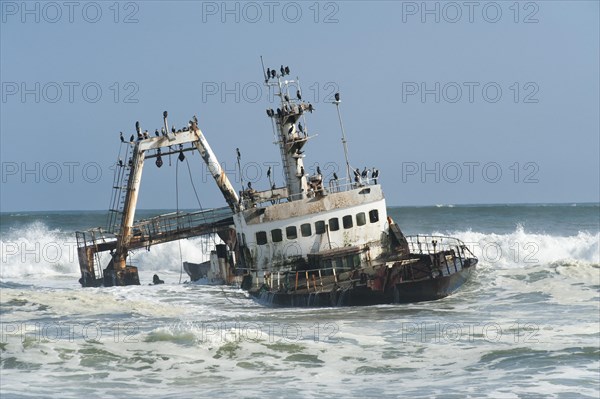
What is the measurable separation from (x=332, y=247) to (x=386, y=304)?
3.63 metres

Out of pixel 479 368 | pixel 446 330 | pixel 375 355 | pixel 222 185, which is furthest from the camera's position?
pixel 222 185

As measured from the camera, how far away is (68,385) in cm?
2183

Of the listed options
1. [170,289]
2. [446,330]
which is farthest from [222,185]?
[446,330]

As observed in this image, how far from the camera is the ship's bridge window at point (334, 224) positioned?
3666 centimetres

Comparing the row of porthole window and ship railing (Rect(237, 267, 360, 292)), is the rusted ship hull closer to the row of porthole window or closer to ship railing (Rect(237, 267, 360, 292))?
ship railing (Rect(237, 267, 360, 292))

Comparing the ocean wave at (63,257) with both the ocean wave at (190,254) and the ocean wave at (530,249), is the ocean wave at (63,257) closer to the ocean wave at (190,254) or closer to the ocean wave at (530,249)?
the ocean wave at (190,254)

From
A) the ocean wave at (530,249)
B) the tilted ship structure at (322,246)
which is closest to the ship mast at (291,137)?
the tilted ship structure at (322,246)

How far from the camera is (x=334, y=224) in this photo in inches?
1446

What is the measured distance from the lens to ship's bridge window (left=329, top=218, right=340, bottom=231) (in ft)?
120

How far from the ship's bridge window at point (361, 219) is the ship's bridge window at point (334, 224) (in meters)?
0.77

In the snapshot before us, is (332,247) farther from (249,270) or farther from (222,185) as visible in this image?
(222,185)

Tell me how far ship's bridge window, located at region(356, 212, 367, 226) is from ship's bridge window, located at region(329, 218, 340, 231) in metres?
0.77

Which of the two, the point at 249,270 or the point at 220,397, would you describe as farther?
the point at 249,270

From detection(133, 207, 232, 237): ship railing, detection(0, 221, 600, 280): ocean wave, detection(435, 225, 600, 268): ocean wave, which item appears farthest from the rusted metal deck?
detection(435, 225, 600, 268): ocean wave
